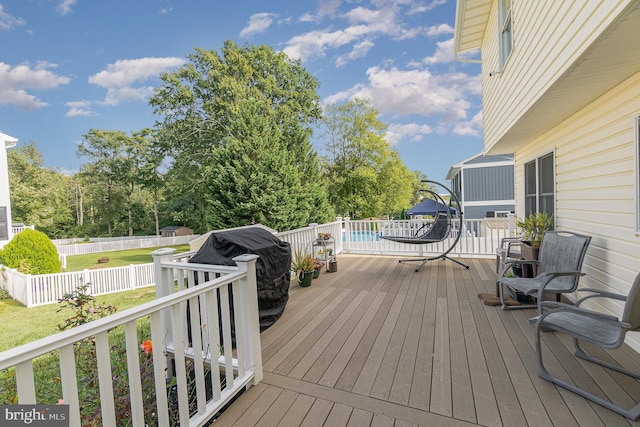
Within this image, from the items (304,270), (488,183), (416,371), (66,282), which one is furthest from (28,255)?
(488,183)

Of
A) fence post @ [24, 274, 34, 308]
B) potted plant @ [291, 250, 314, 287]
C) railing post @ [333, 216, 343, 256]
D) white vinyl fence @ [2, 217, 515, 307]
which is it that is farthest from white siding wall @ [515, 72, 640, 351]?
fence post @ [24, 274, 34, 308]

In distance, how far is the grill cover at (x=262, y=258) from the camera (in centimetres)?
281

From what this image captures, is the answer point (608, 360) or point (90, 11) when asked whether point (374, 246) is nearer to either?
point (608, 360)

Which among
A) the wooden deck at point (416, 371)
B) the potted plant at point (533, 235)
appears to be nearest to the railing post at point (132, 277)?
the wooden deck at point (416, 371)

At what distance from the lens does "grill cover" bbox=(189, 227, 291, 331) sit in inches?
111

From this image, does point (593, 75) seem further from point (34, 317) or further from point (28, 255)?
point (28, 255)

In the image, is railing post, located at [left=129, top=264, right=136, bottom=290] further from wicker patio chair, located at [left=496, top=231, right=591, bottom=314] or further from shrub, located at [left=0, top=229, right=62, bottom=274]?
wicker patio chair, located at [left=496, top=231, right=591, bottom=314]

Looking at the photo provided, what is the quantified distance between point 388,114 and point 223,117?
952 cm

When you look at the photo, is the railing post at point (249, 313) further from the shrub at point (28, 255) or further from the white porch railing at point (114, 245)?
the white porch railing at point (114, 245)

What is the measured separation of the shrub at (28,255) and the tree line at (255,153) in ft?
16.6

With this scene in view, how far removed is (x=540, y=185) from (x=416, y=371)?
169 inches

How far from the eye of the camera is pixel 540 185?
4.75 metres

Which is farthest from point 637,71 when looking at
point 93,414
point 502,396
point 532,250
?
point 93,414

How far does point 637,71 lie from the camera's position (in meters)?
2.27
